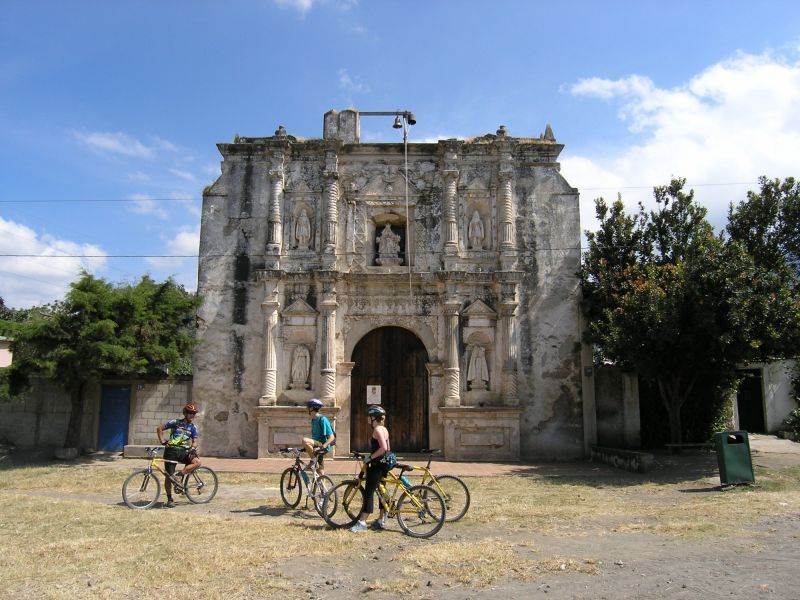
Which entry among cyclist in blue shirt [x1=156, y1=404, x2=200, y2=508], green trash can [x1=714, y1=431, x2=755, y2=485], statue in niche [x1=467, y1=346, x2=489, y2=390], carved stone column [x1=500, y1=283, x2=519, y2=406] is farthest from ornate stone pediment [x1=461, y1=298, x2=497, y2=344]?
cyclist in blue shirt [x1=156, y1=404, x2=200, y2=508]

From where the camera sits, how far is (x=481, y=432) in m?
16.9

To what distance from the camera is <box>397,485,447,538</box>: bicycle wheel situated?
8.20m

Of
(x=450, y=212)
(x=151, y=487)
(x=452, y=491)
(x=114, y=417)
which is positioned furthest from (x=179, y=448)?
(x=450, y=212)

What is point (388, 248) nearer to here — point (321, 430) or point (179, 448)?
point (321, 430)

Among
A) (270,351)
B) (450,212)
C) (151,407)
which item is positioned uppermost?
(450,212)

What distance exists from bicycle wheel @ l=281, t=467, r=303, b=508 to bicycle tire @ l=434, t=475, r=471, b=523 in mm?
2107

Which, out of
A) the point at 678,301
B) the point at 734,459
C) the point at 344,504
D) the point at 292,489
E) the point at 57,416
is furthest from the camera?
the point at 57,416

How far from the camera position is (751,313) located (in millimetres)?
13320

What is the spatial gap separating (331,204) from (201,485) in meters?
9.55

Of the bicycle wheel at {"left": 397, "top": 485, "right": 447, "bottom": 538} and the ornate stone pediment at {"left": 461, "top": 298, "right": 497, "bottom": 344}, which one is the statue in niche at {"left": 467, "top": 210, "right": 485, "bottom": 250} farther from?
the bicycle wheel at {"left": 397, "top": 485, "right": 447, "bottom": 538}

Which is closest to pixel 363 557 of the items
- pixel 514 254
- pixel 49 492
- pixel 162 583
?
pixel 162 583

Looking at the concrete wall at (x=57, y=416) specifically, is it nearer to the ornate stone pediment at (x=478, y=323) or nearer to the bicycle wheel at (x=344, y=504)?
the ornate stone pediment at (x=478, y=323)

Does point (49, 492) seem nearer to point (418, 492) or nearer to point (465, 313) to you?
point (418, 492)

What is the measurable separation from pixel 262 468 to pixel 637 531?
9120 millimetres
